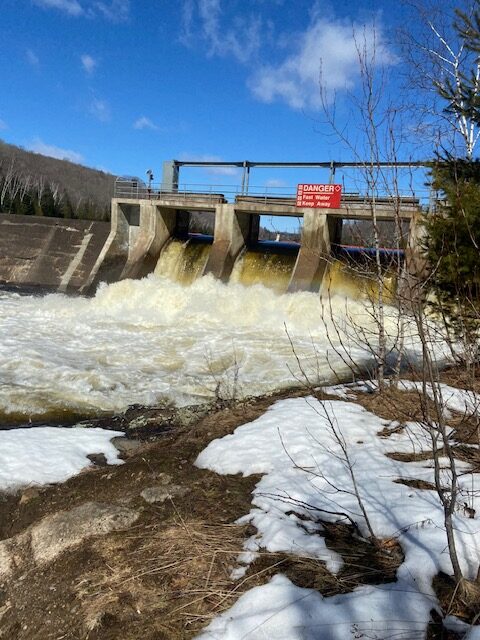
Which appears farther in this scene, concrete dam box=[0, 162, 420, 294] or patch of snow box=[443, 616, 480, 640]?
concrete dam box=[0, 162, 420, 294]

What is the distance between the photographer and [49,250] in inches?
878

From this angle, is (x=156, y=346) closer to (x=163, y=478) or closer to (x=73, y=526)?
(x=163, y=478)

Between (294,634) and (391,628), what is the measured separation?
0.43m

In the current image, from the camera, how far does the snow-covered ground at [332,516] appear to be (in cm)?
216

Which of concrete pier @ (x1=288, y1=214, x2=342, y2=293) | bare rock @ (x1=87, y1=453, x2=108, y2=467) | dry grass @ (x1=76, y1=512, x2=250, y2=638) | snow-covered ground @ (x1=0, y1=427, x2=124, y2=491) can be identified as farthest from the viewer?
concrete pier @ (x1=288, y1=214, x2=342, y2=293)

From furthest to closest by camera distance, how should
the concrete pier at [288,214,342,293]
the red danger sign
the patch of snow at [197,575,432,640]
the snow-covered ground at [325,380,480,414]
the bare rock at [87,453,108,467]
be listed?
the red danger sign < the concrete pier at [288,214,342,293] < the snow-covered ground at [325,380,480,414] < the bare rock at [87,453,108,467] < the patch of snow at [197,575,432,640]

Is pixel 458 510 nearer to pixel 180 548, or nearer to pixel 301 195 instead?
pixel 180 548

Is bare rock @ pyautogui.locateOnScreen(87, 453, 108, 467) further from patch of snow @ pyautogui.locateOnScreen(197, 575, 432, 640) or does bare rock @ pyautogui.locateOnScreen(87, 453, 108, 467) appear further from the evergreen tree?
the evergreen tree

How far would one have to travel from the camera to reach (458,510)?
296 cm

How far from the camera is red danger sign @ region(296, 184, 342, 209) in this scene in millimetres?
15266

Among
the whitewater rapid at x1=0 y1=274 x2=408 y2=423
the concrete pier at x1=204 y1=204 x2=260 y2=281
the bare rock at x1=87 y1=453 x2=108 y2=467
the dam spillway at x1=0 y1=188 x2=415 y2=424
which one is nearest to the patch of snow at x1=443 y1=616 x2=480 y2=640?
the dam spillway at x1=0 y1=188 x2=415 y2=424

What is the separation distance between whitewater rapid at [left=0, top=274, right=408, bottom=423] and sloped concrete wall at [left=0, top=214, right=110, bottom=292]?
3220mm

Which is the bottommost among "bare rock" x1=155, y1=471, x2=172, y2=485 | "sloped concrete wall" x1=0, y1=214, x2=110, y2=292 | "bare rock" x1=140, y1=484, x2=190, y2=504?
"bare rock" x1=155, y1=471, x2=172, y2=485

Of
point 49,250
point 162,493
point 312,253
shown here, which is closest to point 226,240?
point 312,253
